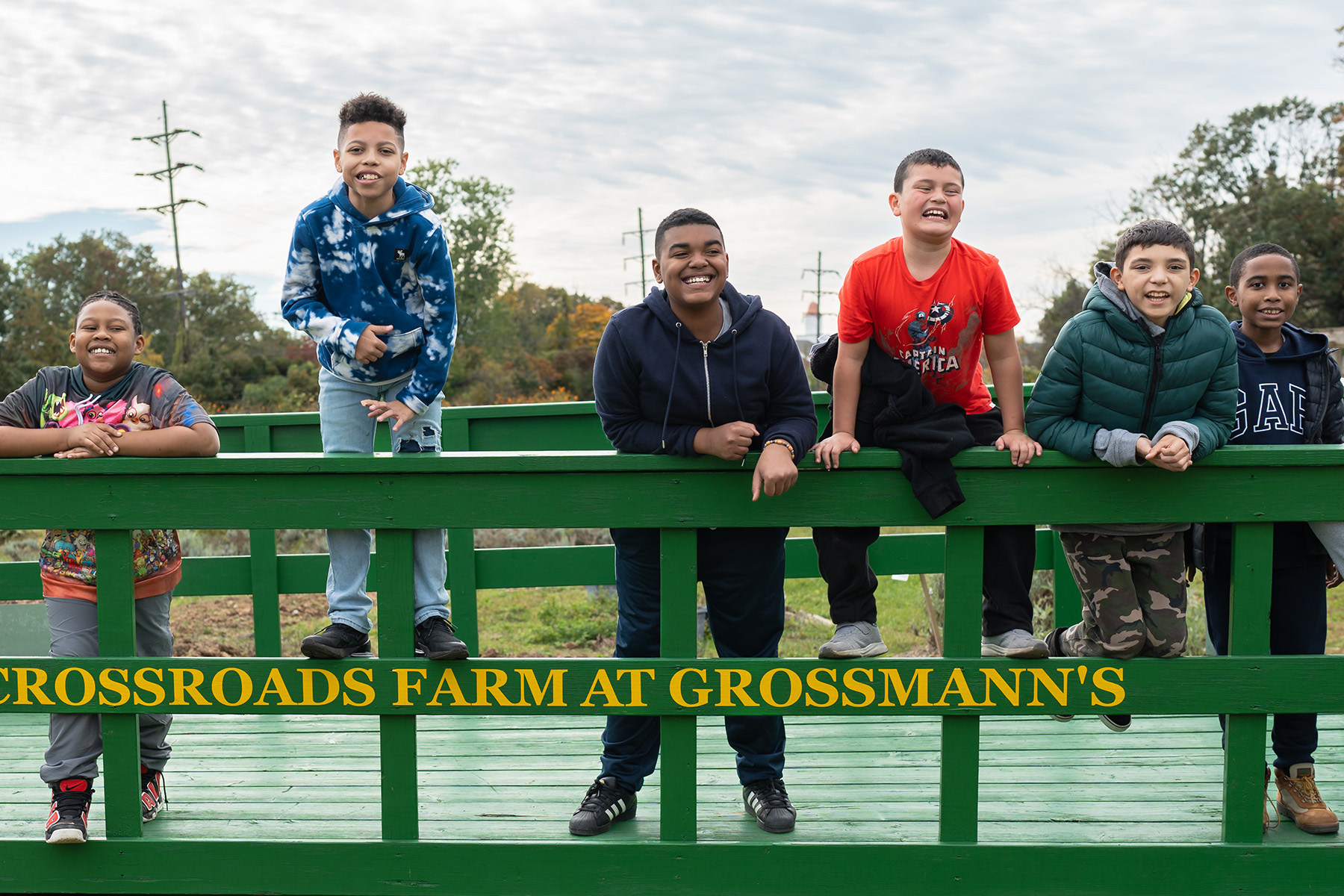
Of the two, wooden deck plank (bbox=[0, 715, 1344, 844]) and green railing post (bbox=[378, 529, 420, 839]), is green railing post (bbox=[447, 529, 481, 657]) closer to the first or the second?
wooden deck plank (bbox=[0, 715, 1344, 844])

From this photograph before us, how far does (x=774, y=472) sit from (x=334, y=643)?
1.25 metres

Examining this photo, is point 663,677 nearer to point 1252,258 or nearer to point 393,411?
point 393,411

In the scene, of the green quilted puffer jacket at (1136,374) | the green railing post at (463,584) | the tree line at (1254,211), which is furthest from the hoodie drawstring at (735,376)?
the tree line at (1254,211)

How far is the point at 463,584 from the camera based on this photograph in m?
4.78

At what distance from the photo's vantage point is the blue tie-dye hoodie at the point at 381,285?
10.8 ft

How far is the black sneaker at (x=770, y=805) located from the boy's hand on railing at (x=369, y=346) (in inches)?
65.9

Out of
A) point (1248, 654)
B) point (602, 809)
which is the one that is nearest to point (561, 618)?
point (602, 809)

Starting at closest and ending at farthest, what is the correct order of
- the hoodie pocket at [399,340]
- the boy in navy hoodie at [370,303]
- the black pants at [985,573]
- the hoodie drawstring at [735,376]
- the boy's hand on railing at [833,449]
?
the boy's hand on railing at [833,449]
the hoodie drawstring at [735,376]
the black pants at [985,573]
the boy in navy hoodie at [370,303]
the hoodie pocket at [399,340]

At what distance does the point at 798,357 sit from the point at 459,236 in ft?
171

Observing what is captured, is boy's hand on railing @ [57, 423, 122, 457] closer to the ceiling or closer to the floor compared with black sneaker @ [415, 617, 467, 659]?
closer to the ceiling

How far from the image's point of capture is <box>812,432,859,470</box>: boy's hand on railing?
2688 millimetres

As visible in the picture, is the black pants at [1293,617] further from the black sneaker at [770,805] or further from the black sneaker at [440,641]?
the black sneaker at [440,641]

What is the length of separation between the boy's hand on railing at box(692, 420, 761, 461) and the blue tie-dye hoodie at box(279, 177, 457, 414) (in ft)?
3.21

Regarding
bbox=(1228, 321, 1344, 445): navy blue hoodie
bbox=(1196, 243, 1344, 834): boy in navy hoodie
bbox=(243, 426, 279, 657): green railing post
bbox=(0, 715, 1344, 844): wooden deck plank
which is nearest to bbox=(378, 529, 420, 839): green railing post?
bbox=(0, 715, 1344, 844): wooden deck plank
